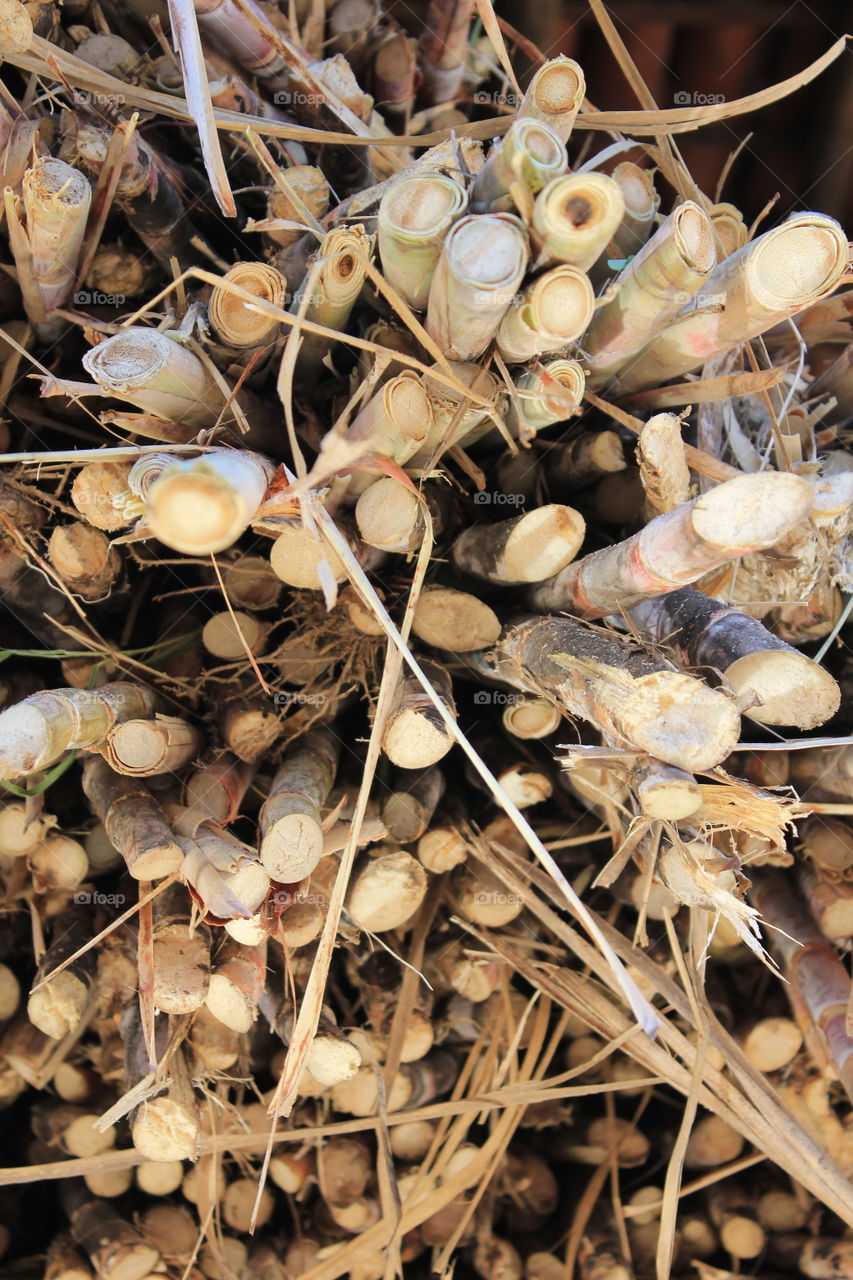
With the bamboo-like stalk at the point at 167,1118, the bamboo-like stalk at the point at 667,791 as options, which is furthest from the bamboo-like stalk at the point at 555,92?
the bamboo-like stalk at the point at 167,1118

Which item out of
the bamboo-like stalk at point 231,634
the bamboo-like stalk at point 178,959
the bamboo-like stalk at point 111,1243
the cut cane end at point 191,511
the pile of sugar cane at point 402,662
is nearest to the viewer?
the cut cane end at point 191,511

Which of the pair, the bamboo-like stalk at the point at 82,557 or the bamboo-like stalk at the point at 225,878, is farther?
the bamboo-like stalk at the point at 82,557

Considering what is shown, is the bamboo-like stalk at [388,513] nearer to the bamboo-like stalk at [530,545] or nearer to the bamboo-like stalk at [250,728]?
the bamboo-like stalk at [530,545]

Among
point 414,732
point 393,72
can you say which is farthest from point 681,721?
point 393,72

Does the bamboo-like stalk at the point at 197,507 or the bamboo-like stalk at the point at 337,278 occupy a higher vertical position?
the bamboo-like stalk at the point at 337,278

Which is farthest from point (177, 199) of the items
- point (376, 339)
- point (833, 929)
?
point (833, 929)

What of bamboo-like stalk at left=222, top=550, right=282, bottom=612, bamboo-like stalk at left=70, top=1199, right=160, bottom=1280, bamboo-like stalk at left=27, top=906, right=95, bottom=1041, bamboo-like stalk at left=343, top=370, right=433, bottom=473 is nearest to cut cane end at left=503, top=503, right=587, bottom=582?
bamboo-like stalk at left=343, top=370, right=433, bottom=473

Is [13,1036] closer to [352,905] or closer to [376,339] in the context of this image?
[352,905]

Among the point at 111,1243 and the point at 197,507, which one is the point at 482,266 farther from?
the point at 111,1243
